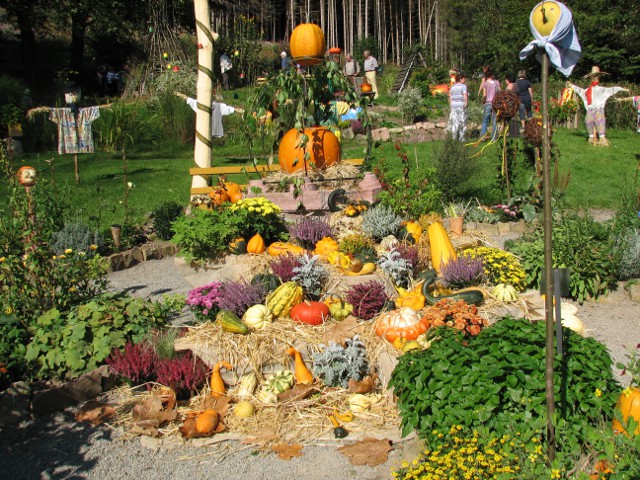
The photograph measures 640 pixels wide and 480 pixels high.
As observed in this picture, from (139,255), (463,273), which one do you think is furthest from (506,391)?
(139,255)

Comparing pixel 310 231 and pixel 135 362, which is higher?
pixel 310 231

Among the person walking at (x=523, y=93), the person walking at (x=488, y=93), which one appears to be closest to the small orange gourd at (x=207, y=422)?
the person walking at (x=488, y=93)

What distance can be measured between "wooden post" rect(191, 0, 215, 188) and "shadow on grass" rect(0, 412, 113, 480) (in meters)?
4.93

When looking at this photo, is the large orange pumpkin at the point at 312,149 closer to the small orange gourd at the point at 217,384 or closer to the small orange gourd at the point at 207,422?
the small orange gourd at the point at 217,384

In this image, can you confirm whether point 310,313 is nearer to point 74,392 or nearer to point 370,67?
point 74,392

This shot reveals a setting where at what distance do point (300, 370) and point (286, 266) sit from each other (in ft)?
4.26

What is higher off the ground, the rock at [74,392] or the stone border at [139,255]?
the stone border at [139,255]

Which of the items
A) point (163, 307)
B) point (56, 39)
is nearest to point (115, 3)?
point (56, 39)

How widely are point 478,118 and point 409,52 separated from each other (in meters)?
12.6

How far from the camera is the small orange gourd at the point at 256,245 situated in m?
6.50

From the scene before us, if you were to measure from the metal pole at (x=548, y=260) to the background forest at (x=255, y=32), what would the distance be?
20578 mm

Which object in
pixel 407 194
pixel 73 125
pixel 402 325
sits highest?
pixel 73 125

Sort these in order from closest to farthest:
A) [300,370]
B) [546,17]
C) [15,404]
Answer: [546,17] → [15,404] → [300,370]

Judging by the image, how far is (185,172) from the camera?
13.3 meters
